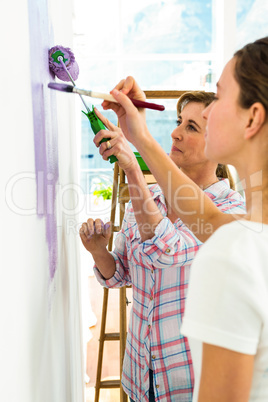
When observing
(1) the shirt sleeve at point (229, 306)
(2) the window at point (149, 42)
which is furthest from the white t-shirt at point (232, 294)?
(2) the window at point (149, 42)

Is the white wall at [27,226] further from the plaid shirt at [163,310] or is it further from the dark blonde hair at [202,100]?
the dark blonde hair at [202,100]

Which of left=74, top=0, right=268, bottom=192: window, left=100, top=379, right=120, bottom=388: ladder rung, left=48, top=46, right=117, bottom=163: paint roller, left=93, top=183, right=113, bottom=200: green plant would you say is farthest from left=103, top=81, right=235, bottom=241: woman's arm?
left=74, top=0, right=268, bottom=192: window

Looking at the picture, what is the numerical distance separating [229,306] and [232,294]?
17 mm

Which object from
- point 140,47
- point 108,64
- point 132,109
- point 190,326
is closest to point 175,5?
point 140,47

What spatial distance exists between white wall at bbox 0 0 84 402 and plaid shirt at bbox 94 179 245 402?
263mm

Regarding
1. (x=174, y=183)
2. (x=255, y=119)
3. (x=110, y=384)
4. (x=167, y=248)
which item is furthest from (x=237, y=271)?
(x=110, y=384)

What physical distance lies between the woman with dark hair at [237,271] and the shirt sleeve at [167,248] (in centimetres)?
46

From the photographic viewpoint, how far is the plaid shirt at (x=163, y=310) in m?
1.20

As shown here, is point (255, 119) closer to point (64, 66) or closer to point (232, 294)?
point (232, 294)

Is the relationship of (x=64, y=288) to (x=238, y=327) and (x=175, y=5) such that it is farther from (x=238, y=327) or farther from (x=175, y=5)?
(x=175, y=5)

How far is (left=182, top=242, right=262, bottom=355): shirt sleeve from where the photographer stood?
575 millimetres

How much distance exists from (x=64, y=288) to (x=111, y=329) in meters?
2.98

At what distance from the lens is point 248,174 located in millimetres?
728

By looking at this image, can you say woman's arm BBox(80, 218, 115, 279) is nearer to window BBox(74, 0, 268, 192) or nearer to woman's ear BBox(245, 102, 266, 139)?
woman's ear BBox(245, 102, 266, 139)
